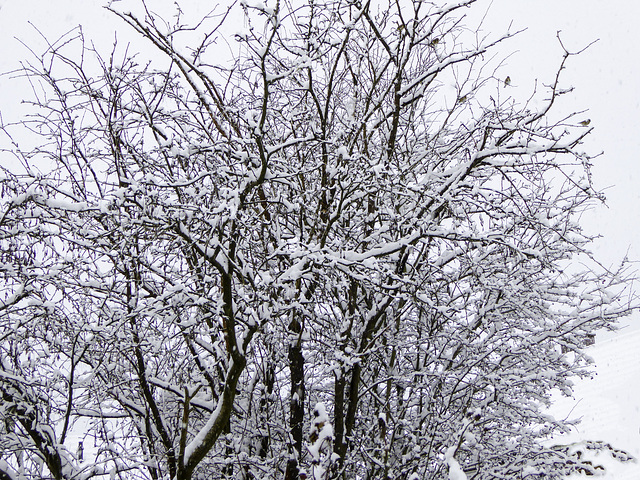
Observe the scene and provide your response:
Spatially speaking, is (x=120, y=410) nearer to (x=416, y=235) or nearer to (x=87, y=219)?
(x=87, y=219)

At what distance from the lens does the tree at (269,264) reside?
13.8 feet

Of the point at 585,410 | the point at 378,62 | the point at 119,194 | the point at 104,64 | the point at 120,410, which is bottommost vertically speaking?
the point at 120,410

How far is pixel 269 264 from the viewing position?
5547mm

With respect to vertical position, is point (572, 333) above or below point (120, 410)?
above

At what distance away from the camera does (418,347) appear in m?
6.14

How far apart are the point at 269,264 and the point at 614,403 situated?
104 ft

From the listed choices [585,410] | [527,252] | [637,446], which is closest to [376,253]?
[527,252]

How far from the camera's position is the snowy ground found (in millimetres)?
25631

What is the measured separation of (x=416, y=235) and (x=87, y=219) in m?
2.82

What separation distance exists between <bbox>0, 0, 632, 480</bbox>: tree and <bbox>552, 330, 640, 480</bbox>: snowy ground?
64.1 feet

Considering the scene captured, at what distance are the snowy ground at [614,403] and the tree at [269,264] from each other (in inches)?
769

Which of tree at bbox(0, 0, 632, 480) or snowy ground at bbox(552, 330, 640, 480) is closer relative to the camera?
tree at bbox(0, 0, 632, 480)

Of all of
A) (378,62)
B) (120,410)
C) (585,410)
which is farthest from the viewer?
(585,410)

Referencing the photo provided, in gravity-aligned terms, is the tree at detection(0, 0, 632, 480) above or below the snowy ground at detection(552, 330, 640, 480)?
below
